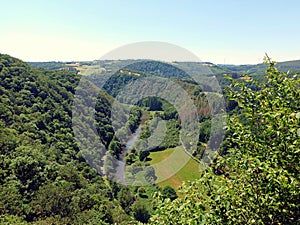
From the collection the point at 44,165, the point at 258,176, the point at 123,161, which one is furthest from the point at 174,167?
the point at 258,176

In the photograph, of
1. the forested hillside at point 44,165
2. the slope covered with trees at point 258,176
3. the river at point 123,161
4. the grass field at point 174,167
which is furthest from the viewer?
the grass field at point 174,167

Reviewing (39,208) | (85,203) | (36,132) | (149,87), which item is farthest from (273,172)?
(149,87)

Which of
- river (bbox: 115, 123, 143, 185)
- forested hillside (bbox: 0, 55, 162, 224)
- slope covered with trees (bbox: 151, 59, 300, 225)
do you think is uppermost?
slope covered with trees (bbox: 151, 59, 300, 225)

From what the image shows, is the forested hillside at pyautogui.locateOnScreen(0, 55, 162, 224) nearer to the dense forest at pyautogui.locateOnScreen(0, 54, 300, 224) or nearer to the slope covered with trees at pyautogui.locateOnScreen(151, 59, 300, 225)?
the dense forest at pyautogui.locateOnScreen(0, 54, 300, 224)

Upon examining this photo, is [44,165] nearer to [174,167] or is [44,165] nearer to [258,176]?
[174,167]

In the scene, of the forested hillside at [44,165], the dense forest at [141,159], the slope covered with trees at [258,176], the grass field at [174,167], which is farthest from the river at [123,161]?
the slope covered with trees at [258,176]

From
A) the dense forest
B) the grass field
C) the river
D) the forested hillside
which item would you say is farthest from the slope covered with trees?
the river

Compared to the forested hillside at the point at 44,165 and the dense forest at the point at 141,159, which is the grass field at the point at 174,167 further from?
the forested hillside at the point at 44,165

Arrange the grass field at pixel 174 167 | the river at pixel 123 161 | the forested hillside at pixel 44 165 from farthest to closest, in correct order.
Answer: the grass field at pixel 174 167, the river at pixel 123 161, the forested hillside at pixel 44 165

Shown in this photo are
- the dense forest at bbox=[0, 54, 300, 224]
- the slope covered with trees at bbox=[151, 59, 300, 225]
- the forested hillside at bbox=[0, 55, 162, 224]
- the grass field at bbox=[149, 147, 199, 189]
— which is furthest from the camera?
the grass field at bbox=[149, 147, 199, 189]
